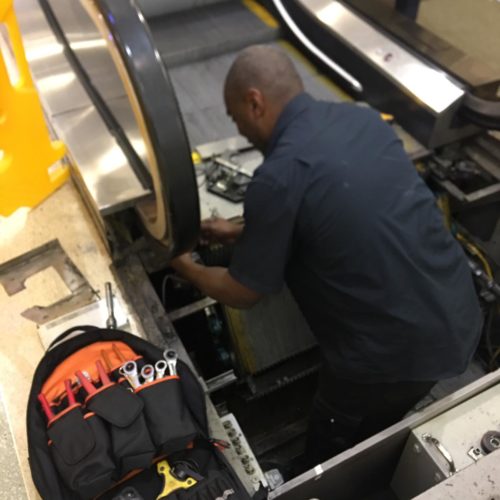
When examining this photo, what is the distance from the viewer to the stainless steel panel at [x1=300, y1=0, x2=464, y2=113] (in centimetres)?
207

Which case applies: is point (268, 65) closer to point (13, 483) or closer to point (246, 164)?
point (246, 164)

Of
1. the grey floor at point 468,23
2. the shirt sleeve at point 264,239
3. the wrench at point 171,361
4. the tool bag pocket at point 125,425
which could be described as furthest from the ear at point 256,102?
the grey floor at point 468,23

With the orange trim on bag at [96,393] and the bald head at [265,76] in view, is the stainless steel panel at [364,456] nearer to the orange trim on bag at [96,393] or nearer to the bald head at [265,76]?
the orange trim on bag at [96,393]

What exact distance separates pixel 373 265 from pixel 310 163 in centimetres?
30

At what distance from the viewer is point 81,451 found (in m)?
1.10

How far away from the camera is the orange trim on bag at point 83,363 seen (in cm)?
125

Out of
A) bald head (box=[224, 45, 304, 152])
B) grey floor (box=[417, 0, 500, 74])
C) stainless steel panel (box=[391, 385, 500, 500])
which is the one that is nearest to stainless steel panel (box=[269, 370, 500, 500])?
stainless steel panel (box=[391, 385, 500, 500])

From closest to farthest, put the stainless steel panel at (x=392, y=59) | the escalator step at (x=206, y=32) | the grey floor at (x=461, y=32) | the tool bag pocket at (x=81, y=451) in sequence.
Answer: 1. the tool bag pocket at (x=81, y=451)
2. the stainless steel panel at (x=392, y=59)
3. the grey floor at (x=461, y=32)
4. the escalator step at (x=206, y=32)

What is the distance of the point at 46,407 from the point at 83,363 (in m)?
0.14

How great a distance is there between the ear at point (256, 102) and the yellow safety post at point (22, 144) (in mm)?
696

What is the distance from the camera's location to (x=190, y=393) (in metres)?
1.26

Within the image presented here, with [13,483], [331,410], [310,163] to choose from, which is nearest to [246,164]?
[310,163]

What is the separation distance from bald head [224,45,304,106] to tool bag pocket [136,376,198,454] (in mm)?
741

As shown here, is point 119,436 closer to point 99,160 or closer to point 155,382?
point 155,382
